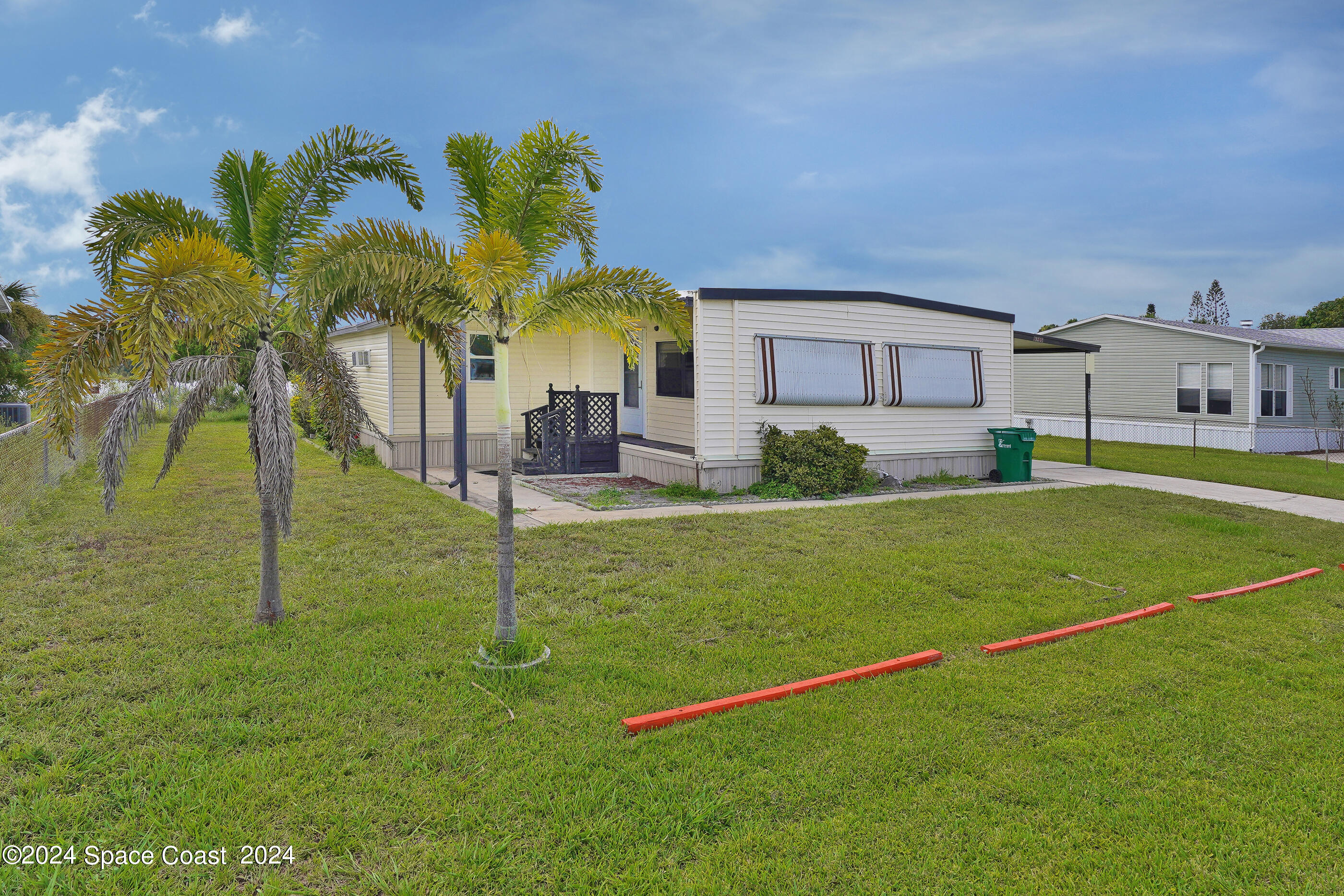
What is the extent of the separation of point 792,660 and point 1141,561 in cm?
446

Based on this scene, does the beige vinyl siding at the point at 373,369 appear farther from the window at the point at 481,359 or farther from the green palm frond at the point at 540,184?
the green palm frond at the point at 540,184

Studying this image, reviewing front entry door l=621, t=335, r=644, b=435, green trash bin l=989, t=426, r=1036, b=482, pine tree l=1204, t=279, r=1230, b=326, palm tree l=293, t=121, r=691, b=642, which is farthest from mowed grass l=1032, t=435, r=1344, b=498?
pine tree l=1204, t=279, r=1230, b=326

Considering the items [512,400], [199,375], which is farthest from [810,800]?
[512,400]

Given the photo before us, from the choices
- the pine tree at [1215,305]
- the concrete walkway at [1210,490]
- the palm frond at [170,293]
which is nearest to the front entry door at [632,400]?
the concrete walkway at [1210,490]

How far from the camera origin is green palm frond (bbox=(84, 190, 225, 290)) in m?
4.53

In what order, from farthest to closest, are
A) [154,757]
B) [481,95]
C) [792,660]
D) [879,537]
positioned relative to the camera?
1. [481,95]
2. [879,537]
3. [792,660]
4. [154,757]

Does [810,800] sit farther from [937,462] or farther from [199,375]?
[937,462]

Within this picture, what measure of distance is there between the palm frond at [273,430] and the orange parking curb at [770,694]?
235 centimetres

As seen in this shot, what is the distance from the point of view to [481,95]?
1756cm

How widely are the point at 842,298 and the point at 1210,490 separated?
21.5 ft

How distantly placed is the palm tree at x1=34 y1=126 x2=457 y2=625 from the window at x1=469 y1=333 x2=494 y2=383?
824 centimetres

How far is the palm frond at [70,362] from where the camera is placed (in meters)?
3.52

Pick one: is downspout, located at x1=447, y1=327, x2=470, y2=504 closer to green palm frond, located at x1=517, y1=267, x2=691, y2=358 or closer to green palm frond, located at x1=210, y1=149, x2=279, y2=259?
green palm frond, located at x1=210, y1=149, x2=279, y2=259

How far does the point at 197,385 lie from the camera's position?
438cm
